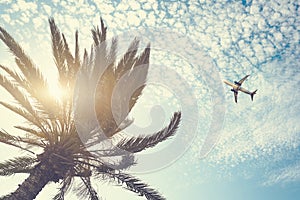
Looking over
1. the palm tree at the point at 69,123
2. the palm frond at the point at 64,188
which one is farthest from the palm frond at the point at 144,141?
the palm frond at the point at 64,188

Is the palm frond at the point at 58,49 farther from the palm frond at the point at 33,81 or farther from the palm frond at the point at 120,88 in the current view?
the palm frond at the point at 120,88

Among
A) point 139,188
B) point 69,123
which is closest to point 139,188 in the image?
point 139,188

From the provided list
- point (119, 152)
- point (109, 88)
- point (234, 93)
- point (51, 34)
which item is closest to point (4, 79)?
point (51, 34)

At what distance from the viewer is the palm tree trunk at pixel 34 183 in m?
7.47

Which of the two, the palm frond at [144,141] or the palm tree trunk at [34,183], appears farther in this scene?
the palm frond at [144,141]

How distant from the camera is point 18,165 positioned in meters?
8.34

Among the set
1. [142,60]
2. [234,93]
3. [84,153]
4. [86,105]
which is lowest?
[84,153]

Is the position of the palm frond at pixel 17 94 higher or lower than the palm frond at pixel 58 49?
lower

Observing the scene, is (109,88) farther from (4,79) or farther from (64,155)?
(4,79)

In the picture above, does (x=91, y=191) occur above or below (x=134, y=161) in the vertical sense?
below

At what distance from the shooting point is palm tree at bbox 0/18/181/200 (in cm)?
804

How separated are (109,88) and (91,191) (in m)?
3.22

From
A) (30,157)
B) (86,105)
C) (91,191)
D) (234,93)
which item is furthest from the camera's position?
(234,93)

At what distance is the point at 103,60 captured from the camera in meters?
8.14
